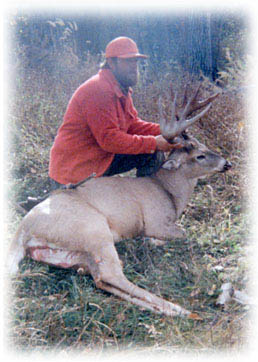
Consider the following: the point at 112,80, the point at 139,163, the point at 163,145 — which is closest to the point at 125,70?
the point at 112,80

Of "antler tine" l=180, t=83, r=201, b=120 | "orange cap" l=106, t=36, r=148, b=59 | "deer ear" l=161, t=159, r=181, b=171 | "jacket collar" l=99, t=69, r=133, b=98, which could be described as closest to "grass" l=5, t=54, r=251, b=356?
"deer ear" l=161, t=159, r=181, b=171

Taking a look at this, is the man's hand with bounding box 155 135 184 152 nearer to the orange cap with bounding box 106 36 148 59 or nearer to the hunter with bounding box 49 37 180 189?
the hunter with bounding box 49 37 180 189

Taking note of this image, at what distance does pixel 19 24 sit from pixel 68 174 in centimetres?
610

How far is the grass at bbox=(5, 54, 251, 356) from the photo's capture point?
3.04 meters

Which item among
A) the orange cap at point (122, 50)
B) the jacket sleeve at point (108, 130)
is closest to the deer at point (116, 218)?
the jacket sleeve at point (108, 130)

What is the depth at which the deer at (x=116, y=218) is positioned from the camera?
3.64m

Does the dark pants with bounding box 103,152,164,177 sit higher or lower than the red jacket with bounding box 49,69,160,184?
lower

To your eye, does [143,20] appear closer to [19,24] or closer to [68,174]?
[19,24]

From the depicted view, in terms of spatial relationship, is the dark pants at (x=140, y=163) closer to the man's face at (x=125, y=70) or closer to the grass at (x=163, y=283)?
the grass at (x=163, y=283)

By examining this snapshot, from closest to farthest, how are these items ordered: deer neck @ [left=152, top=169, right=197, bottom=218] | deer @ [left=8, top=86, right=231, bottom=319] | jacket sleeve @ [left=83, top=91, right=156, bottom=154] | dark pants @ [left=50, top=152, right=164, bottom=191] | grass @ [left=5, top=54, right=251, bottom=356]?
grass @ [left=5, top=54, right=251, bottom=356], deer @ [left=8, top=86, right=231, bottom=319], jacket sleeve @ [left=83, top=91, right=156, bottom=154], deer neck @ [left=152, top=169, right=197, bottom=218], dark pants @ [left=50, top=152, right=164, bottom=191]

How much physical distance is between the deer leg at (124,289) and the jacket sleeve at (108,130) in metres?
1.10

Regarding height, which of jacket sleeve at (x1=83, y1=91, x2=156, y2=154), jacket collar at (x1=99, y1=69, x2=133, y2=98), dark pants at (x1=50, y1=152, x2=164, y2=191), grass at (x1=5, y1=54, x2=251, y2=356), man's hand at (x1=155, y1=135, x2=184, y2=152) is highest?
jacket collar at (x1=99, y1=69, x2=133, y2=98)

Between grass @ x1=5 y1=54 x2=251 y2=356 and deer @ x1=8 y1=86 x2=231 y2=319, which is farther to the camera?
deer @ x1=8 y1=86 x2=231 y2=319

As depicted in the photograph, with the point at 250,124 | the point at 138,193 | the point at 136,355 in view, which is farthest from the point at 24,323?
the point at 250,124
